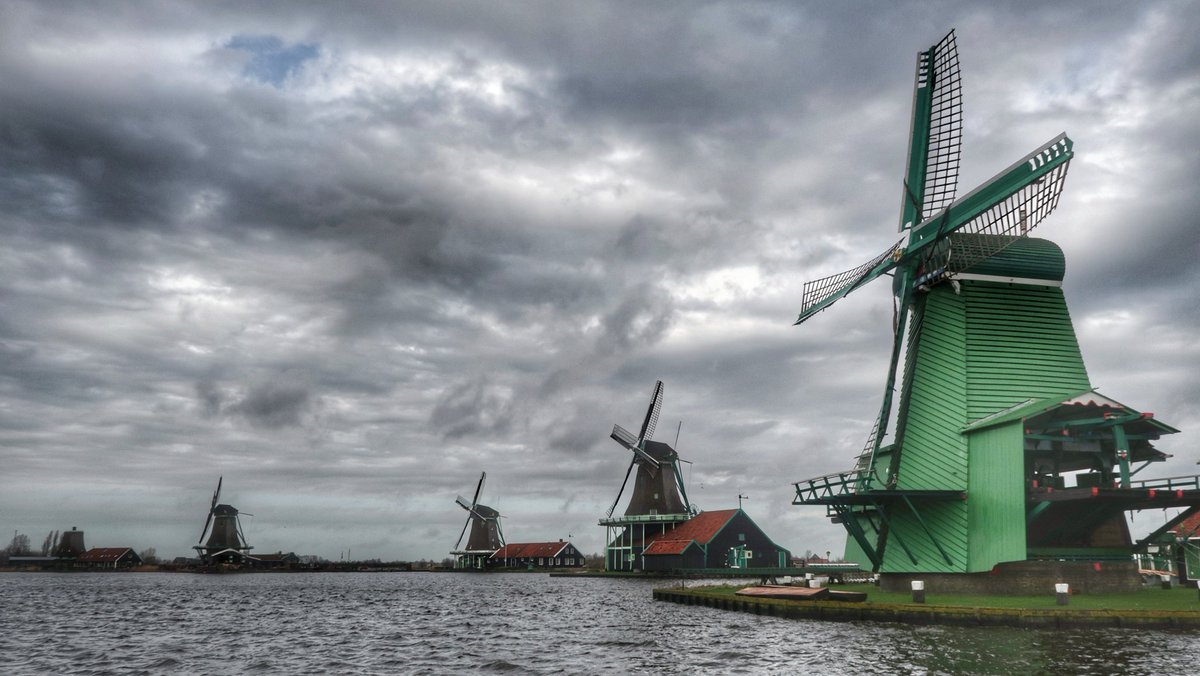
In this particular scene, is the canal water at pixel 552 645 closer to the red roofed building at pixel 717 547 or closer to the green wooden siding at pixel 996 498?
the green wooden siding at pixel 996 498

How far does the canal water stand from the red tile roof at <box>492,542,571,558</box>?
230 feet

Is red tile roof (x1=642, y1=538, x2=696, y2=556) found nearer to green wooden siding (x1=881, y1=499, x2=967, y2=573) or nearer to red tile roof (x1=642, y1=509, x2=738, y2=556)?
red tile roof (x1=642, y1=509, x2=738, y2=556)

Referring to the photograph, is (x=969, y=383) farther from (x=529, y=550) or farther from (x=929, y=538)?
(x=529, y=550)

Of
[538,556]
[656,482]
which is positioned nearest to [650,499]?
[656,482]

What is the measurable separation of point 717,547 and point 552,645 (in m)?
49.3

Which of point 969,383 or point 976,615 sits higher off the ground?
point 969,383

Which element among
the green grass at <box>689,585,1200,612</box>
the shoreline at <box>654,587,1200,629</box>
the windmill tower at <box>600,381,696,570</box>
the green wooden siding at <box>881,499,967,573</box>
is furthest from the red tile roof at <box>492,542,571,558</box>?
the green grass at <box>689,585,1200,612</box>

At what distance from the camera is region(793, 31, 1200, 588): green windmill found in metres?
29.3

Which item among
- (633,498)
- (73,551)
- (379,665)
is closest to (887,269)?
(379,665)

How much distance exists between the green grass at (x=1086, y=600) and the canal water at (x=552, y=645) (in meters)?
2.05

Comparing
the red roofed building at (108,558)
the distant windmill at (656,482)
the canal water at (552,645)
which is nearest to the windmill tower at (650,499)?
the distant windmill at (656,482)

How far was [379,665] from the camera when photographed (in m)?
23.9

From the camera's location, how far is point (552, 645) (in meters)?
27.6

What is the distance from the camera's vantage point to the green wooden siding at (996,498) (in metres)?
28.8
